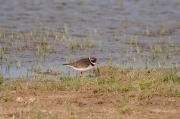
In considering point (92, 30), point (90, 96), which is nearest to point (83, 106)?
point (90, 96)

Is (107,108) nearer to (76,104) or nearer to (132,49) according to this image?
(76,104)

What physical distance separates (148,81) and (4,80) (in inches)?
99.9

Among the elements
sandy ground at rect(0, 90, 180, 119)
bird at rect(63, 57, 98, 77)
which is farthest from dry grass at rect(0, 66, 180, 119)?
bird at rect(63, 57, 98, 77)

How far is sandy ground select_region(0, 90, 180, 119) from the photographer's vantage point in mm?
6746

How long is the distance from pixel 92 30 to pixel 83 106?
7.74 meters

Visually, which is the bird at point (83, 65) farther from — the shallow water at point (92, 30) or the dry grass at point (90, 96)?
the dry grass at point (90, 96)

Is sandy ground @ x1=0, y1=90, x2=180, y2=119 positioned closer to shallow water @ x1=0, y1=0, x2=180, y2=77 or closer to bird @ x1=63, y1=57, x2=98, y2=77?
bird @ x1=63, y1=57, x2=98, y2=77

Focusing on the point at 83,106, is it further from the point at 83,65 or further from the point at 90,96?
the point at 83,65

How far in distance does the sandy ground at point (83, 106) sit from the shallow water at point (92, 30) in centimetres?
237

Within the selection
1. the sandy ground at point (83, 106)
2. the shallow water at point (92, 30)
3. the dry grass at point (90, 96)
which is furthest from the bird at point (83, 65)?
the sandy ground at point (83, 106)

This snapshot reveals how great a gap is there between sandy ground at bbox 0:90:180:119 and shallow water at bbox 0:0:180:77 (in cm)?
237

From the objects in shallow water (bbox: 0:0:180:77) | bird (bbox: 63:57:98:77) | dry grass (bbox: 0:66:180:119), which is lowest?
shallow water (bbox: 0:0:180:77)

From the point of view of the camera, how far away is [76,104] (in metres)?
7.29

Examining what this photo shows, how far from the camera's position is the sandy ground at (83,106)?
6746 millimetres
